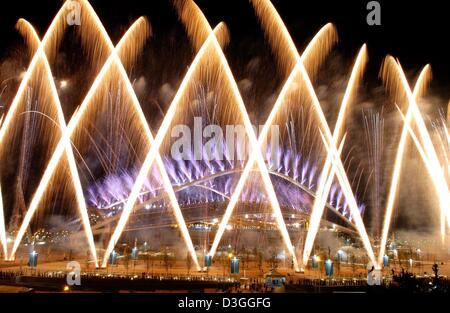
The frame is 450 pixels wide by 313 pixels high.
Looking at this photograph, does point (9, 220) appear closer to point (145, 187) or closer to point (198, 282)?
point (145, 187)

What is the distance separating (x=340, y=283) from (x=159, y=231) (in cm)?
3313

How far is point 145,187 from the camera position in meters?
64.2

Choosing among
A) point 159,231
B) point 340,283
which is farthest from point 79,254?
point 340,283

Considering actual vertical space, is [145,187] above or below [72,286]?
above

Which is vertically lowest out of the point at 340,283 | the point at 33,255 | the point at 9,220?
the point at 340,283

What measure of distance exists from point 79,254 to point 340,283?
88.8 feet

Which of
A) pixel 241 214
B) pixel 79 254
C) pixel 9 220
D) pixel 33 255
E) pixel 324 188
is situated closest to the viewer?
pixel 33 255
